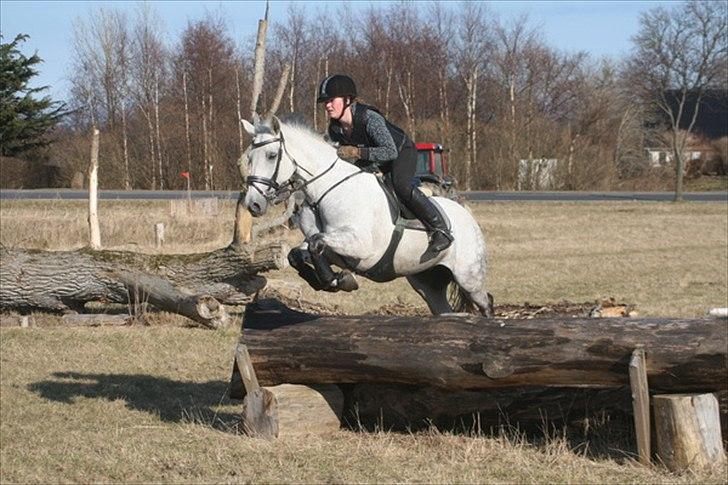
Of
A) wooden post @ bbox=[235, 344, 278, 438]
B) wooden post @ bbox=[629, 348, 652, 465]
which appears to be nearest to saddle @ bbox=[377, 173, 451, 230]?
wooden post @ bbox=[235, 344, 278, 438]

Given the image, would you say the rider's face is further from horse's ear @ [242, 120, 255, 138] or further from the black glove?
horse's ear @ [242, 120, 255, 138]

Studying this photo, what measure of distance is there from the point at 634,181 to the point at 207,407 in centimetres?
4533

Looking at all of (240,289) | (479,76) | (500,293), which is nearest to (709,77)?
(479,76)

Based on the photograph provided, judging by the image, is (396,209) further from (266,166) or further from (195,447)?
(195,447)

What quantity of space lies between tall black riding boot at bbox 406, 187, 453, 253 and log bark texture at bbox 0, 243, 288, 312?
262 inches

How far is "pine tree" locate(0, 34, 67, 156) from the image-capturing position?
156ft

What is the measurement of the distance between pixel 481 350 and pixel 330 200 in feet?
5.88

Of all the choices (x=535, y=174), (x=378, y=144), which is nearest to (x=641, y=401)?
(x=378, y=144)

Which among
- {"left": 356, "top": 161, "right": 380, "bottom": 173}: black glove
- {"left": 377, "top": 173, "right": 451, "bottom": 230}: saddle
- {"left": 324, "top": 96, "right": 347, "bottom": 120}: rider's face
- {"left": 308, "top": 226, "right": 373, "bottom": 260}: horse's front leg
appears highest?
{"left": 324, "top": 96, "right": 347, "bottom": 120}: rider's face

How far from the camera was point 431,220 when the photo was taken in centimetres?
881

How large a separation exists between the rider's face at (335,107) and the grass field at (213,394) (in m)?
2.60

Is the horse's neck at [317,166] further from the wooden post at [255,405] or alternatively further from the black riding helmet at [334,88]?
the wooden post at [255,405]

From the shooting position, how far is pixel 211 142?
46562 mm

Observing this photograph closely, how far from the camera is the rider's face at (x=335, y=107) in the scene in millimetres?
8595
